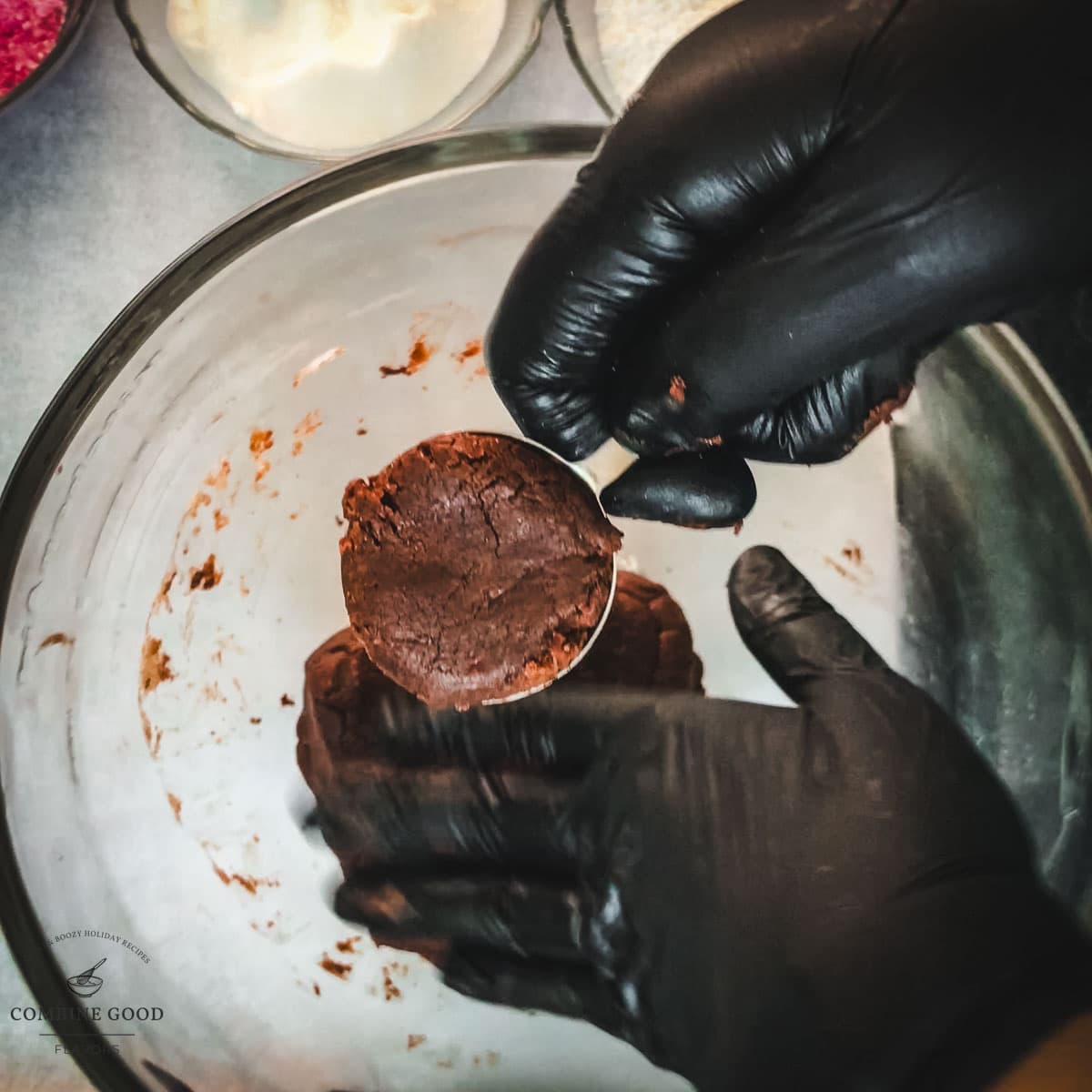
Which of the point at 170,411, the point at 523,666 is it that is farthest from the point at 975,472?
the point at 170,411

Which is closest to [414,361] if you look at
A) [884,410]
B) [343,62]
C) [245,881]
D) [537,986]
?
[343,62]

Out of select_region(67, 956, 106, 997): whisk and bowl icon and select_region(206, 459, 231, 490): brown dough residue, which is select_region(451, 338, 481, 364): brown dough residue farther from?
select_region(67, 956, 106, 997): whisk and bowl icon

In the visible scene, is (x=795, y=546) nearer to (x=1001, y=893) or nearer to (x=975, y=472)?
(x=975, y=472)

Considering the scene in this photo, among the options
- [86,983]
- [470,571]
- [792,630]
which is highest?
[470,571]

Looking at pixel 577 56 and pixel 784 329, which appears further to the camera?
pixel 577 56

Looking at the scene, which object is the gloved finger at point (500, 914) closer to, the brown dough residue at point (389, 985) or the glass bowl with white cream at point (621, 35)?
the brown dough residue at point (389, 985)

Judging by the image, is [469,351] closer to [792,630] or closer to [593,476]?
[593,476]

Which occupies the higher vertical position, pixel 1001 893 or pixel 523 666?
pixel 523 666
